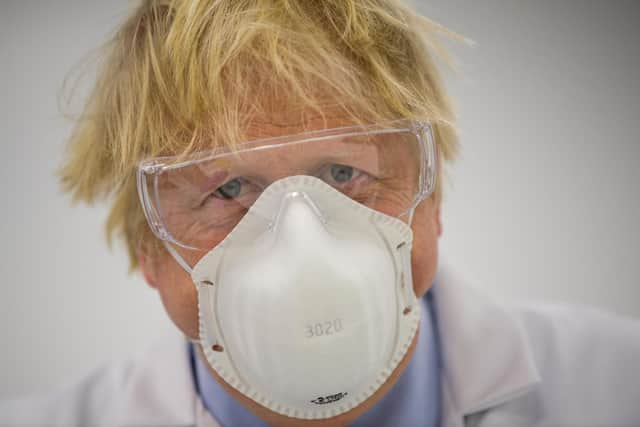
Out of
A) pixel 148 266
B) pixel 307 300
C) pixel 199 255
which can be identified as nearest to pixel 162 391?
pixel 148 266

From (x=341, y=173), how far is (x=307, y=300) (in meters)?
0.23

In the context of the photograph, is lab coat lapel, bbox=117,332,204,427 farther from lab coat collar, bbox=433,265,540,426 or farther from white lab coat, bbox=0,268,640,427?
lab coat collar, bbox=433,265,540,426

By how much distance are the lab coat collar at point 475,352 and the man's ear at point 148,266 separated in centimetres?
54

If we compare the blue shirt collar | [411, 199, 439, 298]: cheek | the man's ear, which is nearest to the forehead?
[411, 199, 439, 298]: cheek

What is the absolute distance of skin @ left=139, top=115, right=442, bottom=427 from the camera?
90cm

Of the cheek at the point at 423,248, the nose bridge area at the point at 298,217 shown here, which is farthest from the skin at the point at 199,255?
the nose bridge area at the point at 298,217

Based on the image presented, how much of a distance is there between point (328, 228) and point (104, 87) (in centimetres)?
52

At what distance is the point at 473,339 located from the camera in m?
1.19

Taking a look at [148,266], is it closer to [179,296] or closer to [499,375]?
[179,296]

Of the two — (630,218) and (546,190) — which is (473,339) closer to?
(546,190)

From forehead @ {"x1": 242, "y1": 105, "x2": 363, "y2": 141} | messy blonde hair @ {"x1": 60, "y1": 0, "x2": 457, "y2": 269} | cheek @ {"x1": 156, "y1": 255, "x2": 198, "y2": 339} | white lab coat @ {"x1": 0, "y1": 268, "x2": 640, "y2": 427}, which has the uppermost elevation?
messy blonde hair @ {"x1": 60, "y1": 0, "x2": 457, "y2": 269}

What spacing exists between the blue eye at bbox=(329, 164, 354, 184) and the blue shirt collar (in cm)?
38

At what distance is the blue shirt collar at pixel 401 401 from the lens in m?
1.10

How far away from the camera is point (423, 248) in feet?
3.21
